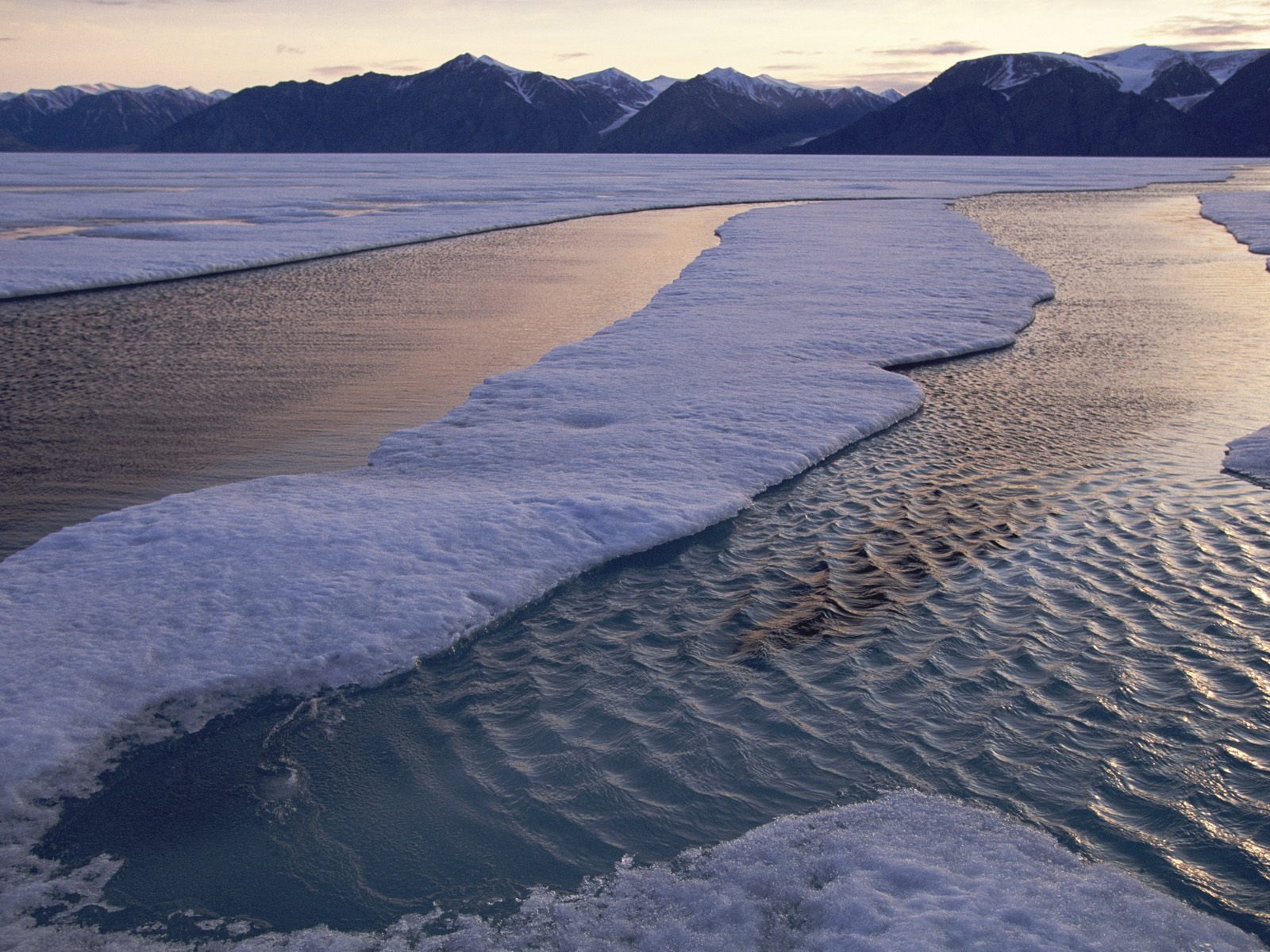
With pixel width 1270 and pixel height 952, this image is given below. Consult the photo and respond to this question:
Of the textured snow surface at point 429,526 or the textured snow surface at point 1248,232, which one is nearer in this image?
the textured snow surface at point 429,526

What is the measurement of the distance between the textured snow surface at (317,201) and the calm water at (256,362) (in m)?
2.15

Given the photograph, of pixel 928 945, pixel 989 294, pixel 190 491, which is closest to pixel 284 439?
pixel 190 491

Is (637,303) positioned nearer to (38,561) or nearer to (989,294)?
(989,294)

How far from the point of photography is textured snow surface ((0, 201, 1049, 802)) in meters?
5.67

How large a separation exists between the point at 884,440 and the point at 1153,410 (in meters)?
3.24

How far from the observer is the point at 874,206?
39.3 metres

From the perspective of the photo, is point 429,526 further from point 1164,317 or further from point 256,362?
point 1164,317

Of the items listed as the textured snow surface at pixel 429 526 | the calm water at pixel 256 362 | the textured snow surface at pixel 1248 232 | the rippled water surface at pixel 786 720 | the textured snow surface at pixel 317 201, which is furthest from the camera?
the textured snow surface at pixel 317 201

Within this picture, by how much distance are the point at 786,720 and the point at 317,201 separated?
141 feet

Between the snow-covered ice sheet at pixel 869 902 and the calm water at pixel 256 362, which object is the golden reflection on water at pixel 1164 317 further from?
the calm water at pixel 256 362

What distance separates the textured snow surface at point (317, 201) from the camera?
77.4 ft

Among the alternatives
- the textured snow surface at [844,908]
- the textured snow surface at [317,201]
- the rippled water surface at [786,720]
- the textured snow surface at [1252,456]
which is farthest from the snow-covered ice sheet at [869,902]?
the textured snow surface at [317,201]

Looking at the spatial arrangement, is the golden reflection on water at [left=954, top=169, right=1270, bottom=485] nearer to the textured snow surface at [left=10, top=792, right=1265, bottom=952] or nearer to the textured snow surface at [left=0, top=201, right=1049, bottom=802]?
the textured snow surface at [left=0, top=201, right=1049, bottom=802]

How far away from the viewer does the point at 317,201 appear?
43.4 m
